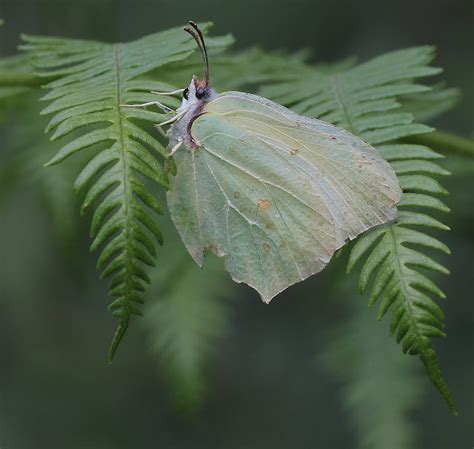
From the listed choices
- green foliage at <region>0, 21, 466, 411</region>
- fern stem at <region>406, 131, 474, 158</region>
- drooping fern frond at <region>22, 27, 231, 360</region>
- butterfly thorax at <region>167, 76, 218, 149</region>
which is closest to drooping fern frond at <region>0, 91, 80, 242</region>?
green foliage at <region>0, 21, 466, 411</region>

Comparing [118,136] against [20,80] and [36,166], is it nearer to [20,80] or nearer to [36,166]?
[20,80]

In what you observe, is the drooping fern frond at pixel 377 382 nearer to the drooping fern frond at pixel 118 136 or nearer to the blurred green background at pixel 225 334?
the blurred green background at pixel 225 334

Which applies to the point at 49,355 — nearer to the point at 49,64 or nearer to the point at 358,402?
the point at 358,402

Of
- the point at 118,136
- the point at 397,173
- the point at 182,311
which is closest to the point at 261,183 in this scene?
the point at 397,173

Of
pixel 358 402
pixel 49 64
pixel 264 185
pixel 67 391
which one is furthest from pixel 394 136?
pixel 67 391

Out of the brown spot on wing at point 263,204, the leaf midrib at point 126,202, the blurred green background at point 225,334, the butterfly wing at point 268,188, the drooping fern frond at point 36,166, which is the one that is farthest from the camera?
the blurred green background at point 225,334

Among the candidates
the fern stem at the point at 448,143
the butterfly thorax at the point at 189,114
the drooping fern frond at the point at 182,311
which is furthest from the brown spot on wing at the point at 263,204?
the drooping fern frond at the point at 182,311

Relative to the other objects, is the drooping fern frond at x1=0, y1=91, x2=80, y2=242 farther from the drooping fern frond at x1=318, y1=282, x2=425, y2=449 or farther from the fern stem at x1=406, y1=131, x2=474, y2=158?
the fern stem at x1=406, y1=131, x2=474, y2=158
